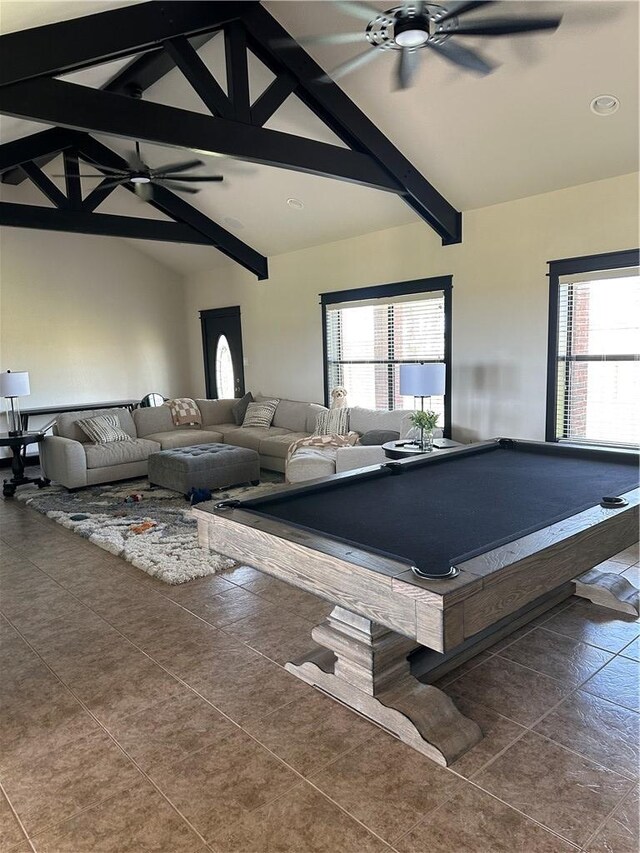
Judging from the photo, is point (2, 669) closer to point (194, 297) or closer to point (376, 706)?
point (376, 706)

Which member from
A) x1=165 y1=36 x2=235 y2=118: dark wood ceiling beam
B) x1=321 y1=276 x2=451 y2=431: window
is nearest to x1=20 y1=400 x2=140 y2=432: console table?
x1=321 y1=276 x2=451 y2=431: window

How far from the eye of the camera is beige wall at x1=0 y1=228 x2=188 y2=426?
7.91 meters

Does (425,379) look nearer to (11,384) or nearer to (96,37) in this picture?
(96,37)

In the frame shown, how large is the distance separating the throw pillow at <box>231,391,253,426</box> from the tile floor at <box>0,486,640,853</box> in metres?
4.75

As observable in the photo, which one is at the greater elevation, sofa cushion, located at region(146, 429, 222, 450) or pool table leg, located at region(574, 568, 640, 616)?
sofa cushion, located at region(146, 429, 222, 450)

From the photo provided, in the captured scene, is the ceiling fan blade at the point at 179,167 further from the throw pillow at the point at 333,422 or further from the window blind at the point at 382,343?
the throw pillow at the point at 333,422

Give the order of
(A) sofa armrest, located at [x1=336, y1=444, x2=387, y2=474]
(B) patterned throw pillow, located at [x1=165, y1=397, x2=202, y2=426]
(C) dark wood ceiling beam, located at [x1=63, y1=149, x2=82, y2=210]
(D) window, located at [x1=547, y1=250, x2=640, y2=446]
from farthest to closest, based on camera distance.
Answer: (B) patterned throw pillow, located at [x1=165, y1=397, x2=202, y2=426]
(C) dark wood ceiling beam, located at [x1=63, y1=149, x2=82, y2=210]
(A) sofa armrest, located at [x1=336, y1=444, x2=387, y2=474]
(D) window, located at [x1=547, y1=250, x2=640, y2=446]

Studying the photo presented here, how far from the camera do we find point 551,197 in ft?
16.2

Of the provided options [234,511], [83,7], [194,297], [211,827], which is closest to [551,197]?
[83,7]

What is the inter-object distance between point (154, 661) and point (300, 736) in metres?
0.93

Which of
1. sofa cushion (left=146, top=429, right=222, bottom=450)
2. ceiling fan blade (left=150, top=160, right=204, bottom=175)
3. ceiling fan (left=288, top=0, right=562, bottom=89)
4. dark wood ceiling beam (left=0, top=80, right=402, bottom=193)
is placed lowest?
sofa cushion (left=146, top=429, right=222, bottom=450)

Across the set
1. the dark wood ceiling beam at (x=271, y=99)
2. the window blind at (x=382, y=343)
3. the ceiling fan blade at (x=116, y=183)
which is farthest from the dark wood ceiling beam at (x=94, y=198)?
the dark wood ceiling beam at (x=271, y=99)

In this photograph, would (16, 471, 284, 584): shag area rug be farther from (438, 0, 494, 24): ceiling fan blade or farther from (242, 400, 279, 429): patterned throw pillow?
(438, 0, 494, 24): ceiling fan blade

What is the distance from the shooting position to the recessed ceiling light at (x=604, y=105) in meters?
3.85
